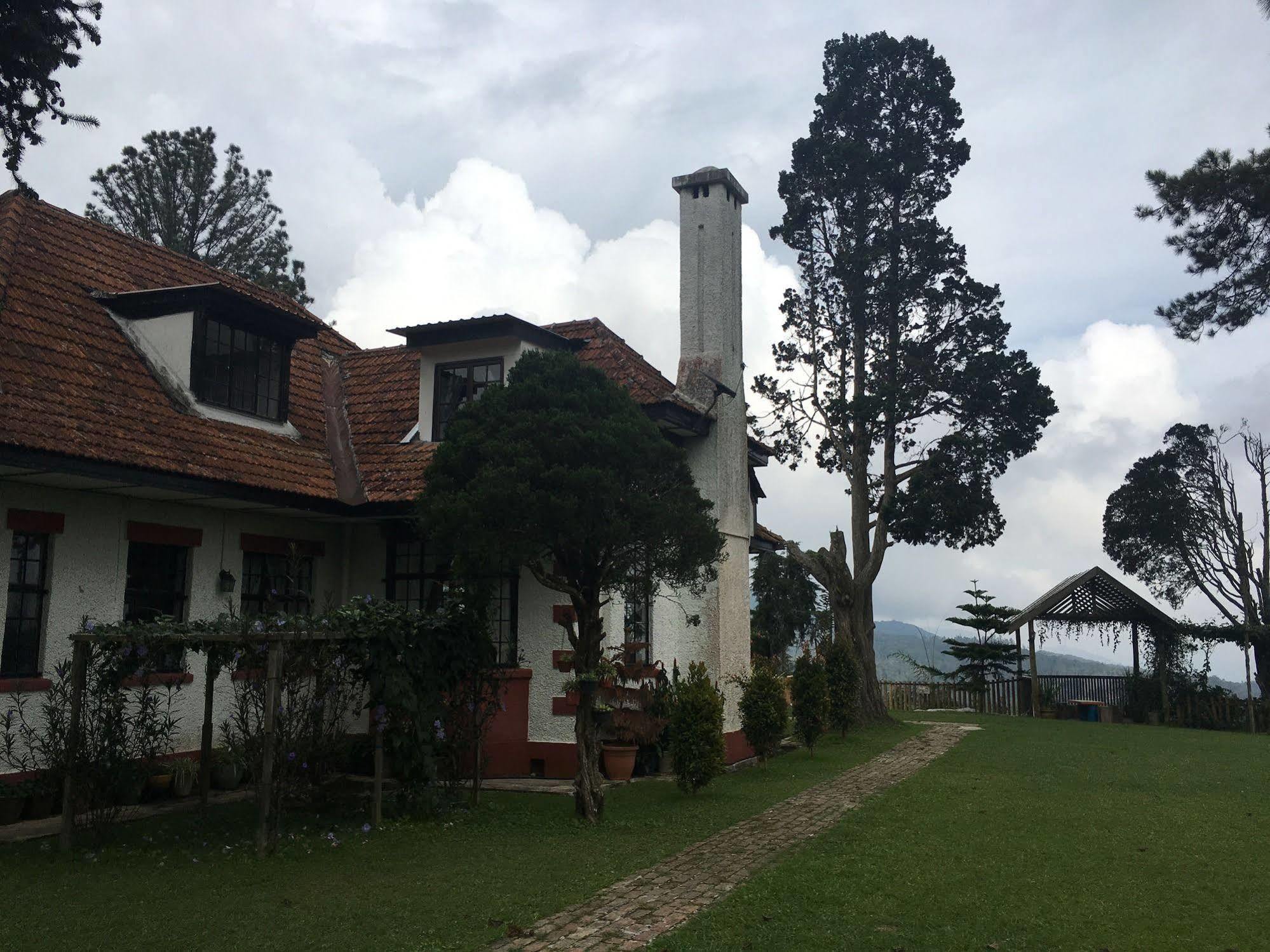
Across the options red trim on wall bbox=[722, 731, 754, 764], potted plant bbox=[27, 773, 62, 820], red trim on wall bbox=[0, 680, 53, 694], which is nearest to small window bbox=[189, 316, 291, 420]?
red trim on wall bbox=[0, 680, 53, 694]

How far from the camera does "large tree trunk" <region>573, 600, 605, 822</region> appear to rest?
1045 cm

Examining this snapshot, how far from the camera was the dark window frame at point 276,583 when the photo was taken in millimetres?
13656

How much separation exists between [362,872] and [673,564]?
4056 millimetres

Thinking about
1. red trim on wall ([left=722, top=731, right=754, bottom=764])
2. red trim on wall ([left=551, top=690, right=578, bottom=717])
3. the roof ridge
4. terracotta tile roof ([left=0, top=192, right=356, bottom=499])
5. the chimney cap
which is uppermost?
the chimney cap

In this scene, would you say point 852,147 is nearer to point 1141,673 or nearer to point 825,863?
point 1141,673

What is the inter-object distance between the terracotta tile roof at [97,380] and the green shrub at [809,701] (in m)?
8.17

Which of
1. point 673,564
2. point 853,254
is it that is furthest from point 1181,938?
point 853,254

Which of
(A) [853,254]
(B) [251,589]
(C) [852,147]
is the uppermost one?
(C) [852,147]

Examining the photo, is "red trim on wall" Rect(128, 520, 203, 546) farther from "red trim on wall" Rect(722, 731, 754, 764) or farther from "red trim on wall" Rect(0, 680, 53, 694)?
"red trim on wall" Rect(722, 731, 754, 764)

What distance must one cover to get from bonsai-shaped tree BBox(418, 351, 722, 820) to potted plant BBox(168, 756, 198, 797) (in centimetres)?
A: 440

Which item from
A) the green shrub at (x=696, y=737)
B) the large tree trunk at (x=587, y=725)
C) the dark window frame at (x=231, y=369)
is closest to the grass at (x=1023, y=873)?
the green shrub at (x=696, y=737)

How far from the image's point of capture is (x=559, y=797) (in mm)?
12180

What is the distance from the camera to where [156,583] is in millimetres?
12328

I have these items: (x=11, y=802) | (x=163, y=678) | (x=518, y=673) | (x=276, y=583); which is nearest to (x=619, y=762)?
(x=518, y=673)
